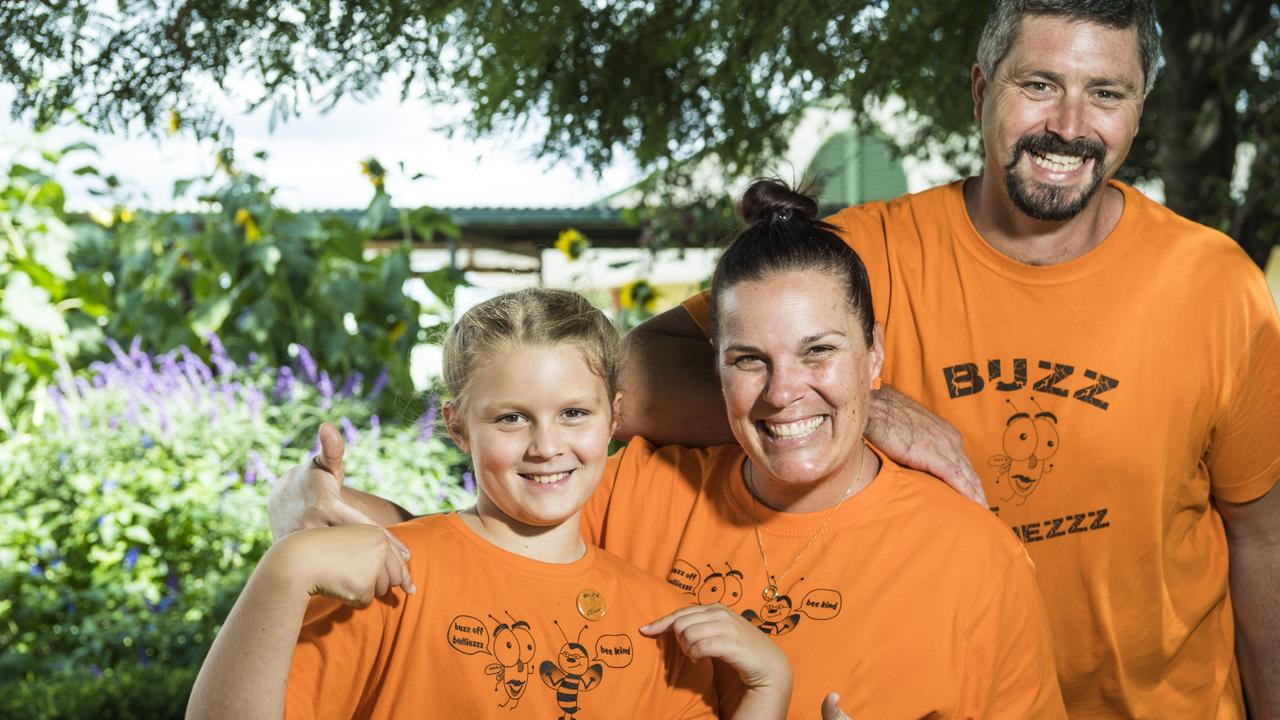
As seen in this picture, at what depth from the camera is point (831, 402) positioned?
6.78ft

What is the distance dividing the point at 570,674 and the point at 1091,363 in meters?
1.11

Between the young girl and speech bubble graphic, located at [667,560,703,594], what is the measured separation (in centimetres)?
8

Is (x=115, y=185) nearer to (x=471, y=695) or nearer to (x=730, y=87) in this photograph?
(x=730, y=87)

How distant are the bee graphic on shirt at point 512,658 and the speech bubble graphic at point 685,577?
36 centimetres

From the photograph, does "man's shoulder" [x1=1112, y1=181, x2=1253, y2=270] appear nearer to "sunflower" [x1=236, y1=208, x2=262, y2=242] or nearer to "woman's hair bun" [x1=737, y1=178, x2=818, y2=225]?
"woman's hair bun" [x1=737, y1=178, x2=818, y2=225]

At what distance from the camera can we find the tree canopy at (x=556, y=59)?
271cm

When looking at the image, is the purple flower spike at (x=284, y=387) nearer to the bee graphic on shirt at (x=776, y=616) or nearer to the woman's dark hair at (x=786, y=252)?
the woman's dark hair at (x=786, y=252)

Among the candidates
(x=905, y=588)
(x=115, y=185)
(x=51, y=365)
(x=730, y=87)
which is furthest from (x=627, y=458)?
(x=115, y=185)

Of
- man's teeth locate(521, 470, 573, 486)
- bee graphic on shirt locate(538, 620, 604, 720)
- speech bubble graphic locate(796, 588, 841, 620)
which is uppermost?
man's teeth locate(521, 470, 573, 486)

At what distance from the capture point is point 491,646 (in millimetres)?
1856

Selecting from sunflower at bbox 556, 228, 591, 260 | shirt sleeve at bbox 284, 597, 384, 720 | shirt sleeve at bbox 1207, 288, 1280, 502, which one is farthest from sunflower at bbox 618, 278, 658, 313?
shirt sleeve at bbox 284, 597, 384, 720

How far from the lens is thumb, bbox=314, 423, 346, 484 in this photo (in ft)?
6.33

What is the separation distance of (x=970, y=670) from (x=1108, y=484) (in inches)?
19.6

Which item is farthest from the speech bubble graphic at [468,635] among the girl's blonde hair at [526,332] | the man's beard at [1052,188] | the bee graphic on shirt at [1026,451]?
the man's beard at [1052,188]
